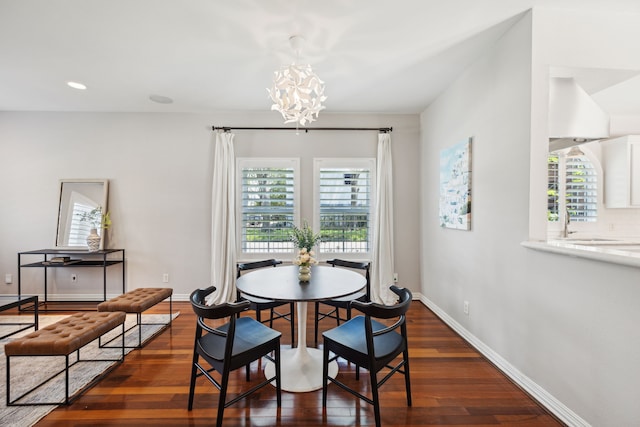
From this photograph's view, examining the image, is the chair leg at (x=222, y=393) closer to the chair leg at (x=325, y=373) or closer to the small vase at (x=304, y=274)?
the chair leg at (x=325, y=373)

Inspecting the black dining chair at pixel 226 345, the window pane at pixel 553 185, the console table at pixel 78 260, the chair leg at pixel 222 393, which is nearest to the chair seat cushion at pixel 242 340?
the black dining chair at pixel 226 345

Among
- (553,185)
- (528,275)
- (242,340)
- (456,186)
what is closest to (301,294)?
(242,340)

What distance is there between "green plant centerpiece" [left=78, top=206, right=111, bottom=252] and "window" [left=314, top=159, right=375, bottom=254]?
2.95m

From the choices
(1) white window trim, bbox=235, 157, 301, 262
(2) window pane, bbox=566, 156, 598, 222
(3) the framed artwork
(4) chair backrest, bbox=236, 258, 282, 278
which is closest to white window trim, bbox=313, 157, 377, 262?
(1) white window trim, bbox=235, 157, 301, 262

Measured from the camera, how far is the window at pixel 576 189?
12.7 feet

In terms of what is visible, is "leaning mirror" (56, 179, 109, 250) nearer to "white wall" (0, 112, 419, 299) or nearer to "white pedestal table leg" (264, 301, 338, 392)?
"white wall" (0, 112, 419, 299)

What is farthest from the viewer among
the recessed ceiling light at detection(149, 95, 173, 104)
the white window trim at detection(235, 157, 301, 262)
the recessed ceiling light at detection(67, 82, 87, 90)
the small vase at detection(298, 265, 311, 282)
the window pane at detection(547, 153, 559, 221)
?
the white window trim at detection(235, 157, 301, 262)

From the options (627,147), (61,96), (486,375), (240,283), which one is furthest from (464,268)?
(61,96)

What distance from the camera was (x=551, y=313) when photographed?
182 centimetres

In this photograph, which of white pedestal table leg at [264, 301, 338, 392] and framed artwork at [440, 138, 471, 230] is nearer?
white pedestal table leg at [264, 301, 338, 392]

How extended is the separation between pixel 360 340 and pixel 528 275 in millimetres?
1337

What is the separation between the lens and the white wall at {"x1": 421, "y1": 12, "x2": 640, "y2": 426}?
1.46 meters

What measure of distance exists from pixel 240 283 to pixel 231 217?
6.05 feet

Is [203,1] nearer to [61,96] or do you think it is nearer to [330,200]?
[330,200]
